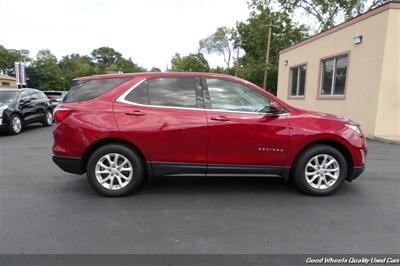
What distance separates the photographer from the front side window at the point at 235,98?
4219 mm

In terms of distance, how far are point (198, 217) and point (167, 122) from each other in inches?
52.2

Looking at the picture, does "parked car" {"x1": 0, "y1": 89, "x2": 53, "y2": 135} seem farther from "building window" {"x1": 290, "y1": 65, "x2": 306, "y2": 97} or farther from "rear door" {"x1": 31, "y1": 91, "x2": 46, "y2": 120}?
"building window" {"x1": 290, "y1": 65, "x2": 306, "y2": 97}

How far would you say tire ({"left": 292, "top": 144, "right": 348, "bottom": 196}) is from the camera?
426cm

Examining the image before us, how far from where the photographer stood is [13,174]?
5.39m

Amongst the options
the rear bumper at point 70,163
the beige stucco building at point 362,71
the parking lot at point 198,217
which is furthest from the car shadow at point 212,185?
the beige stucco building at point 362,71

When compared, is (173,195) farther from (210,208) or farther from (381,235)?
(381,235)

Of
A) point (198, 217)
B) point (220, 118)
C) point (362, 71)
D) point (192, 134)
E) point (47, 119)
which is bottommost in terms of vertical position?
point (198, 217)

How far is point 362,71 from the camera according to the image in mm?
10305

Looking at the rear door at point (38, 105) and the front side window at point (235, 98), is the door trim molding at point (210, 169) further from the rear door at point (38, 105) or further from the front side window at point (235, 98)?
the rear door at point (38, 105)

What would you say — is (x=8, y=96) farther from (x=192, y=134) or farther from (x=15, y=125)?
(x=192, y=134)

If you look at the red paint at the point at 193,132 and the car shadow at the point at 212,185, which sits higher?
the red paint at the point at 193,132

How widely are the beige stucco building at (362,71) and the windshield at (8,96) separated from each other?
1186cm

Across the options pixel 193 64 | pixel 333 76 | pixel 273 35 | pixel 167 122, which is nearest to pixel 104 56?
pixel 193 64

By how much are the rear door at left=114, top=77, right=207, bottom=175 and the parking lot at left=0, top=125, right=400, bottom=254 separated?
0.55 metres
